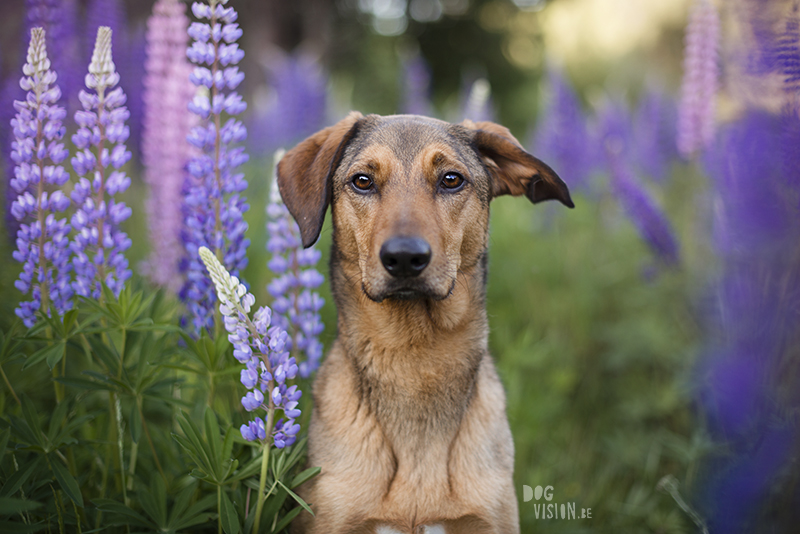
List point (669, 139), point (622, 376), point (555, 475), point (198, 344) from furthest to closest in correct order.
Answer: point (669, 139), point (622, 376), point (555, 475), point (198, 344)

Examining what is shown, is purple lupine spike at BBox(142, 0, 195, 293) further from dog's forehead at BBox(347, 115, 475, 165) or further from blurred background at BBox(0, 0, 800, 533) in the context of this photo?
dog's forehead at BBox(347, 115, 475, 165)

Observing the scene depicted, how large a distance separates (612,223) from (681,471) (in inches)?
123

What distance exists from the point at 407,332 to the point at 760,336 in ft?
6.29

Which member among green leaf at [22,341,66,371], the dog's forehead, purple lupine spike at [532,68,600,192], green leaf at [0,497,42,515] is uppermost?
purple lupine spike at [532,68,600,192]

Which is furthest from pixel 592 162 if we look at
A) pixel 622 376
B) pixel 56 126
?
pixel 56 126

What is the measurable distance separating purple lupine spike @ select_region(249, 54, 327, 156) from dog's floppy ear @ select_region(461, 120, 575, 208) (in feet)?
14.4

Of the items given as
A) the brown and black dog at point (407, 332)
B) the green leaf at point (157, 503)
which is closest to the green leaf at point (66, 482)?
the green leaf at point (157, 503)

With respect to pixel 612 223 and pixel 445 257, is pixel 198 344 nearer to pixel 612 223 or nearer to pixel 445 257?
pixel 445 257

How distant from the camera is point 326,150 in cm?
246

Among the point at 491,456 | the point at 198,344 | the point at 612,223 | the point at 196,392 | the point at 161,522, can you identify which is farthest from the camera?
the point at 612,223

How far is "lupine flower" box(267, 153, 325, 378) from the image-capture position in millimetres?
2742

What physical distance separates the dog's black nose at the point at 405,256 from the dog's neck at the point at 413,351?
0.36m

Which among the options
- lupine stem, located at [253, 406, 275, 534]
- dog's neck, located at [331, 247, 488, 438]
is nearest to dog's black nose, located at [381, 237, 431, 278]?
dog's neck, located at [331, 247, 488, 438]

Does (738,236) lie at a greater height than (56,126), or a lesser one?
lesser
